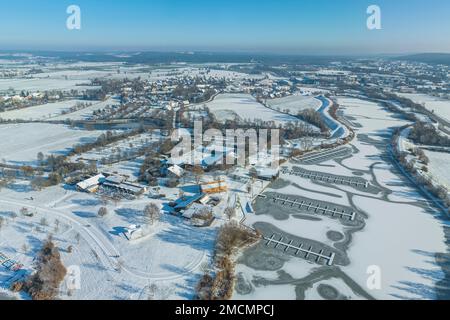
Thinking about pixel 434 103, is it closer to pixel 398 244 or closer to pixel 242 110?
pixel 242 110

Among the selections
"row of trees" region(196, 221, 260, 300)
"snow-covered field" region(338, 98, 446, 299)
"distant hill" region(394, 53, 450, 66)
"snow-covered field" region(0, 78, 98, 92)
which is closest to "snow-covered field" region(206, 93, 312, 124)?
"snow-covered field" region(338, 98, 446, 299)

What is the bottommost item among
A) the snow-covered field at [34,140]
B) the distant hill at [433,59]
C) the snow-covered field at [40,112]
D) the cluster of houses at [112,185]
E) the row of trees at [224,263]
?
the row of trees at [224,263]

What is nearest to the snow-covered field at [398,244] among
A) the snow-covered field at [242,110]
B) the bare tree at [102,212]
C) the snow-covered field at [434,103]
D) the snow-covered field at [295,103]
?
the bare tree at [102,212]

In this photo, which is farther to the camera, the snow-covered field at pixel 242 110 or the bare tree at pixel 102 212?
the snow-covered field at pixel 242 110

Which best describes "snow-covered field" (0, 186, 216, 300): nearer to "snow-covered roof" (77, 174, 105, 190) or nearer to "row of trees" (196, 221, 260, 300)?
"row of trees" (196, 221, 260, 300)

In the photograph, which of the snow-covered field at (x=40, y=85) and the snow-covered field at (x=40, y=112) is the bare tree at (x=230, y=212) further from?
the snow-covered field at (x=40, y=85)

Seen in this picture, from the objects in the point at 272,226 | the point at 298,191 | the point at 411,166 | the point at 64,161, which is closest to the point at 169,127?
the point at 64,161
